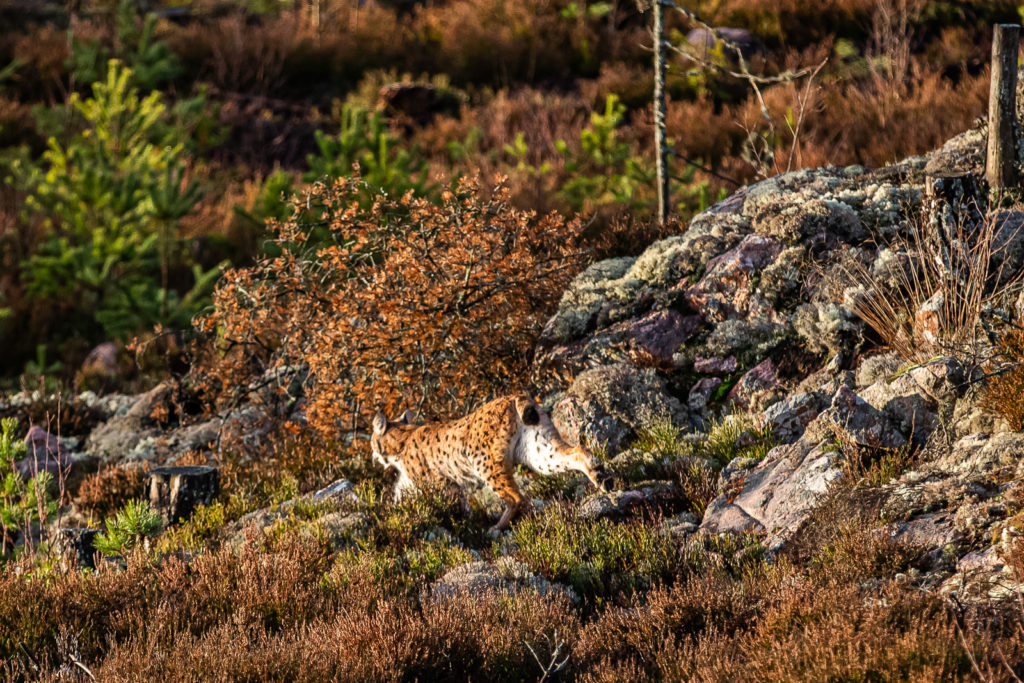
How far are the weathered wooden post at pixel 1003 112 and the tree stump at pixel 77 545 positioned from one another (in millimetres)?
7059

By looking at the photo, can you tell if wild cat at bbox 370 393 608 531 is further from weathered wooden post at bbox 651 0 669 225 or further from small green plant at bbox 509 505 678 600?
A: weathered wooden post at bbox 651 0 669 225

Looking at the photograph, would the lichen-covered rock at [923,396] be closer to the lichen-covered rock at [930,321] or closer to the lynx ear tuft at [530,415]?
the lichen-covered rock at [930,321]

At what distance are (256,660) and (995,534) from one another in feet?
10.7

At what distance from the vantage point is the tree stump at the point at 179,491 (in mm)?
7051

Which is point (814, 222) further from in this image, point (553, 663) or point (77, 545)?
point (77, 545)

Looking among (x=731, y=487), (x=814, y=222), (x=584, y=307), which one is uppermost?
(x=814, y=222)

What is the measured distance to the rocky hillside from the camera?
3.85 metres

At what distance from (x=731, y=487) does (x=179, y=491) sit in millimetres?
4216

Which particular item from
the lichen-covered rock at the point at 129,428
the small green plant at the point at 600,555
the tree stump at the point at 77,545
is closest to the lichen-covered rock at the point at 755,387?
the small green plant at the point at 600,555

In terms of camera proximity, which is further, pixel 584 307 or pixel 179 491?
pixel 584 307

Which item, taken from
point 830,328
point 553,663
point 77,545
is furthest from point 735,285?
point 77,545

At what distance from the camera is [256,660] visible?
379 centimetres

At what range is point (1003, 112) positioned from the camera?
688 cm

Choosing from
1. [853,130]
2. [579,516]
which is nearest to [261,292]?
[579,516]
